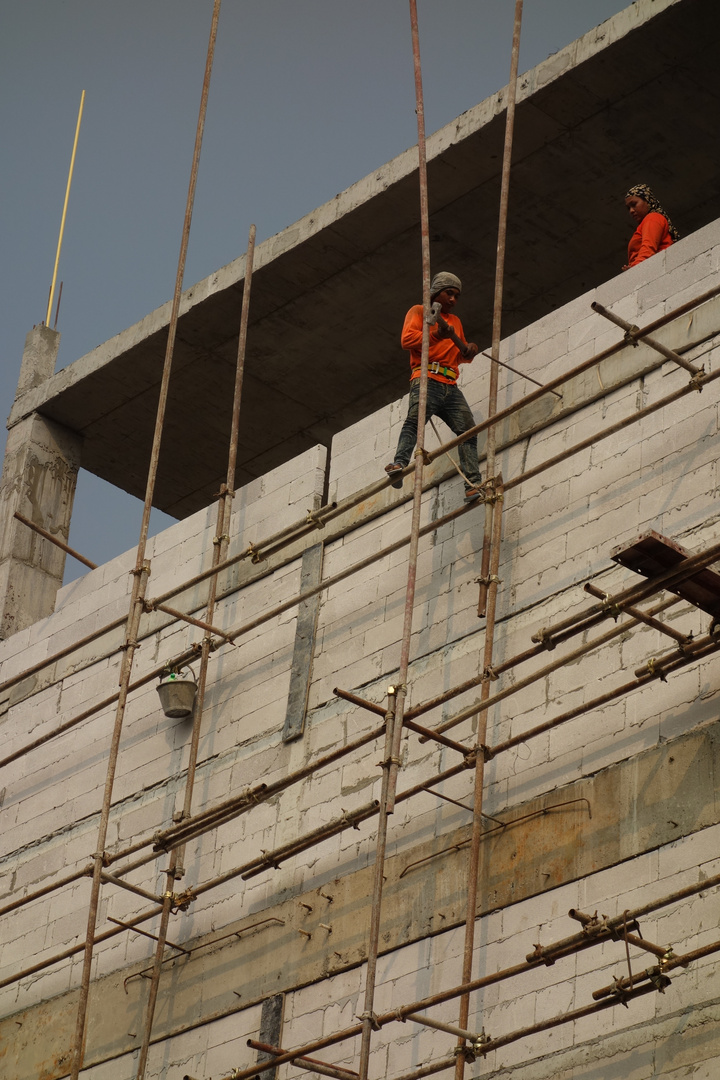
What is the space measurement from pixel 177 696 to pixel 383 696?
219 centimetres

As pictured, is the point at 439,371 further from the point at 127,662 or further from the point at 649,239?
the point at 127,662

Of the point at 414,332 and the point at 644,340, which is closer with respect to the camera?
the point at 644,340

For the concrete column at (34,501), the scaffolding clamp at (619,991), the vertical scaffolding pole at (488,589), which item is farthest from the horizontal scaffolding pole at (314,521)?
the scaffolding clamp at (619,991)

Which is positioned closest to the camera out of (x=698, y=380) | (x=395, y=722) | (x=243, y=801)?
(x=395, y=722)

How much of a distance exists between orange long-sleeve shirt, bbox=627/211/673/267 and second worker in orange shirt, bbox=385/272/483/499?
133 cm

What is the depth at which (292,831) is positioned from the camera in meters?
13.0

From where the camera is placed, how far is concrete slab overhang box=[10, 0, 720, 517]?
610 inches

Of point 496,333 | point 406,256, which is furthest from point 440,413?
point 406,256

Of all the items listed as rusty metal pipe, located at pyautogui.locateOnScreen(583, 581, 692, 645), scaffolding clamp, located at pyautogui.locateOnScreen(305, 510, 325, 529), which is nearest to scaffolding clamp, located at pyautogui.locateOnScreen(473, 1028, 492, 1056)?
rusty metal pipe, located at pyautogui.locateOnScreen(583, 581, 692, 645)

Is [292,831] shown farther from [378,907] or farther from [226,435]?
[226,435]

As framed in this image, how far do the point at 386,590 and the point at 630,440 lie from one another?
234 cm

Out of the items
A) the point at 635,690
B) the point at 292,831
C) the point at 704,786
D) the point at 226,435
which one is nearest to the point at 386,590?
the point at 292,831

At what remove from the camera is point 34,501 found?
18.6 m

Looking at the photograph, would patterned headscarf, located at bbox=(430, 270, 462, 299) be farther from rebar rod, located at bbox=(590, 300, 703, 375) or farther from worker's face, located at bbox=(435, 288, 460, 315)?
rebar rod, located at bbox=(590, 300, 703, 375)
